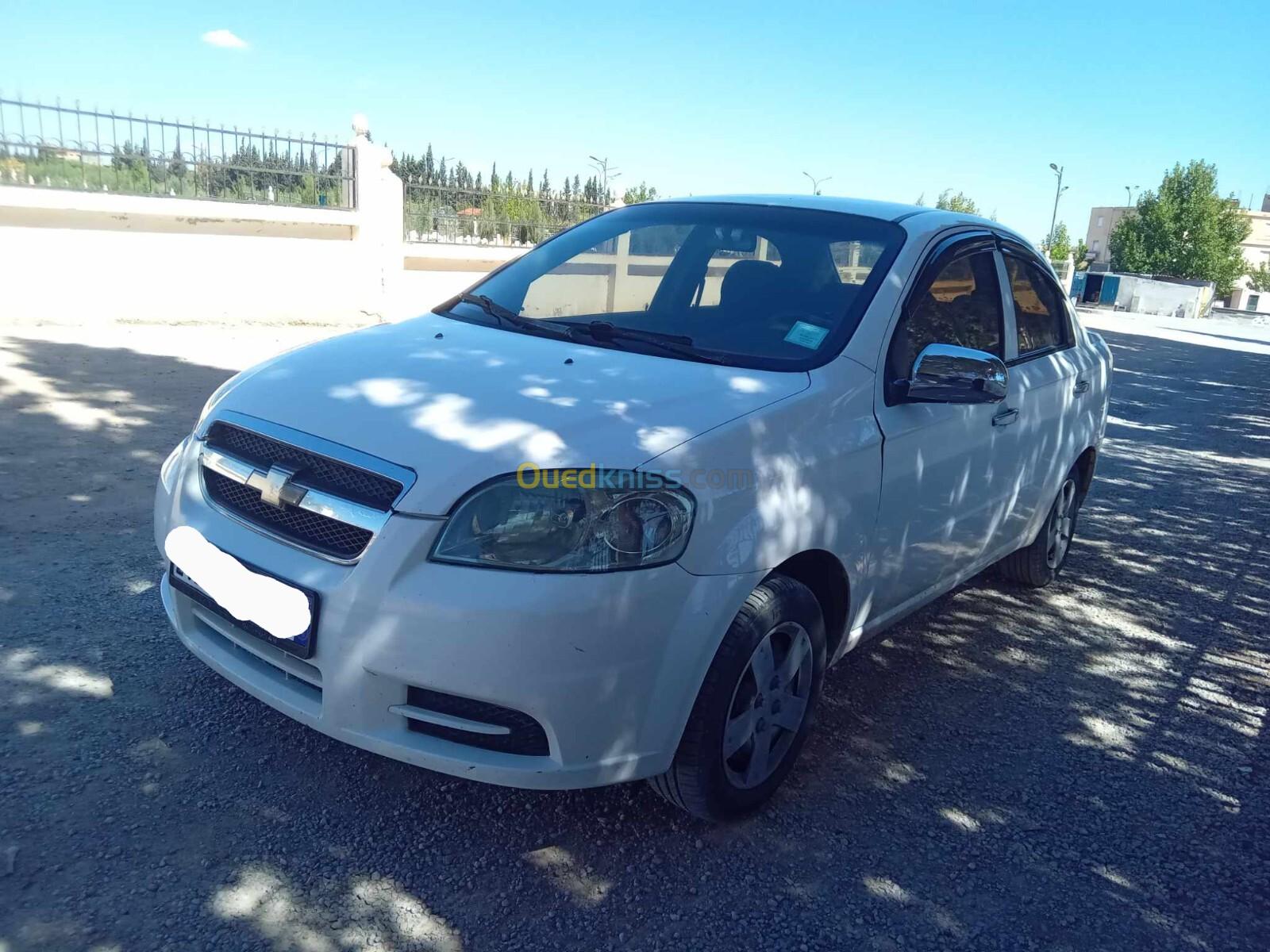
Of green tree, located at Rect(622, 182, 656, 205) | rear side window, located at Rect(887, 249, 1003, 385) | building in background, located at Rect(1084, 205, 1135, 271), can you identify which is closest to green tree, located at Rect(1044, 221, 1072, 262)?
building in background, located at Rect(1084, 205, 1135, 271)

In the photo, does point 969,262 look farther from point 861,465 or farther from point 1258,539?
point 1258,539

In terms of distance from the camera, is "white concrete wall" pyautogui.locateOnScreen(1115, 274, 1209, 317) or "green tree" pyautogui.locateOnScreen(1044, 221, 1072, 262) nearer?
"white concrete wall" pyautogui.locateOnScreen(1115, 274, 1209, 317)

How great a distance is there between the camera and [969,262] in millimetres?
3758

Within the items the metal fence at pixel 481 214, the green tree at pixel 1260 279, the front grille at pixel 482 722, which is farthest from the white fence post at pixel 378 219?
the green tree at pixel 1260 279

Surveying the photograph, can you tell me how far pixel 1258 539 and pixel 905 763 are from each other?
4219 mm

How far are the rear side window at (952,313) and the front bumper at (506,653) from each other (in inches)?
46.0

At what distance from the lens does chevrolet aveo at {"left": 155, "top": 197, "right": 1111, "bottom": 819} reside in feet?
7.52

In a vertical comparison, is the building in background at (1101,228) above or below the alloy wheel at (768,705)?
above

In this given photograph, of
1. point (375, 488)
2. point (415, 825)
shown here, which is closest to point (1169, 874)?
point (415, 825)

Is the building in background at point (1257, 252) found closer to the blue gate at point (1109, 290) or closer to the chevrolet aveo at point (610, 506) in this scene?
the blue gate at point (1109, 290)

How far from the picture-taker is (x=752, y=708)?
2732 mm

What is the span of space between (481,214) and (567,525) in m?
13.3

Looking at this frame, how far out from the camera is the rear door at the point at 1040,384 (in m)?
4.05

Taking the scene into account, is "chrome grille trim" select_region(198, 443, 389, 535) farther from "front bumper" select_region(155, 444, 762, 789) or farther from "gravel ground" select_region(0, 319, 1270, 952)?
"gravel ground" select_region(0, 319, 1270, 952)
